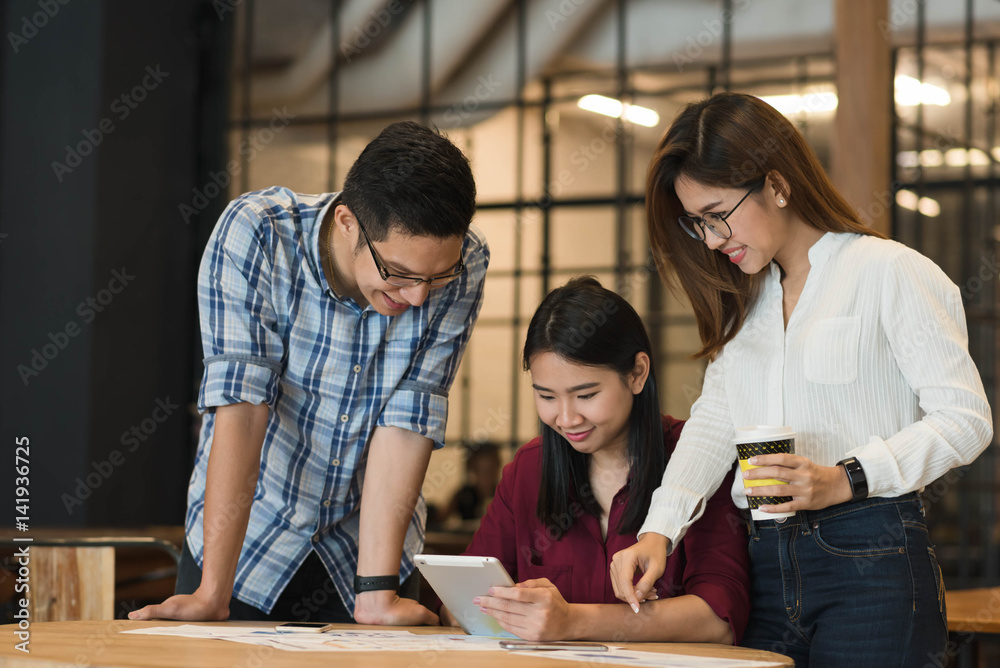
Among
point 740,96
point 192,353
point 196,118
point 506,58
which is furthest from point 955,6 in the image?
point 740,96

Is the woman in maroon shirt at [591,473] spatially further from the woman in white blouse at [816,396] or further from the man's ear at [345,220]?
the man's ear at [345,220]

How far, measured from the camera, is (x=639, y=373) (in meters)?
1.83

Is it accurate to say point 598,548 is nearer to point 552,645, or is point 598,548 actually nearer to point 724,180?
point 552,645

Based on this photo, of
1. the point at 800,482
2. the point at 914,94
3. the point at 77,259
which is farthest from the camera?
the point at 914,94

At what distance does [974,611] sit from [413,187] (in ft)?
6.18

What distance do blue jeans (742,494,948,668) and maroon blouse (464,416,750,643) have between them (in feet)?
0.27

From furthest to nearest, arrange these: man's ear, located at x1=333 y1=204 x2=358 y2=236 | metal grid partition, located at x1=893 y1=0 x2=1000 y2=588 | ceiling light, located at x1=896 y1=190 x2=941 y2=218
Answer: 1. ceiling light, located at x1=896 y1=190 x2=941 y2=218
2. metal grid partition, located at x1=893 y1=0 x2=1000 y2=588
3. man's ear, located at x1=333 y1=204 x2=358 y2=236

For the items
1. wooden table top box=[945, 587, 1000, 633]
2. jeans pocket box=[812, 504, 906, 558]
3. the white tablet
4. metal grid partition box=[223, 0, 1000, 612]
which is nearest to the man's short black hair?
the white tablet

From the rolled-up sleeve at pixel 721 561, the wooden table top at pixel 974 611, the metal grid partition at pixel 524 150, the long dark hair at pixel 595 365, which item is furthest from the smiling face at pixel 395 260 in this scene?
the metal grid partition at pixel 524 150

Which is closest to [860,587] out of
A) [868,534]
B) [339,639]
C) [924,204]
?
[868,534]

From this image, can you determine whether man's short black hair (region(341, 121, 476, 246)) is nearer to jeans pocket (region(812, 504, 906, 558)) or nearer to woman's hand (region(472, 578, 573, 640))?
woman's hand (region(472, 578, 573, 640))

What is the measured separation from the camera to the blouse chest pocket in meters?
1.51

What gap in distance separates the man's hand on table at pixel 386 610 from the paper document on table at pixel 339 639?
0.36 feet

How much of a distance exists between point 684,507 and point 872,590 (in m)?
0.30
